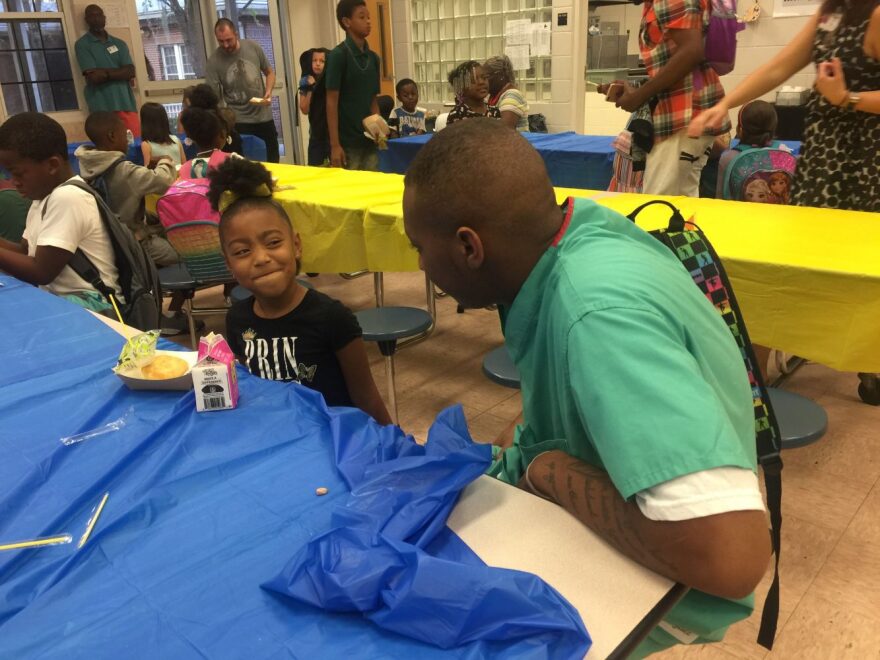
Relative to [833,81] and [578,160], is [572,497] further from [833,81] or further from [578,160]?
[578,160]

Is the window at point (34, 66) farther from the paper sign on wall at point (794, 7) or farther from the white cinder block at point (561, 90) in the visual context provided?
the paper sign on wall at point (794, 7)

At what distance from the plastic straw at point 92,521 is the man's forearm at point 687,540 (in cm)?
61

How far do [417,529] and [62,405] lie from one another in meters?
0.80

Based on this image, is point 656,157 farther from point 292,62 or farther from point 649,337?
point 292,62

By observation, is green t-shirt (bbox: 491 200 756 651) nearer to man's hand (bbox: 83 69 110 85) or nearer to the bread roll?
the bread roll

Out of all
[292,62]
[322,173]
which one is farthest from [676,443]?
[292,62]

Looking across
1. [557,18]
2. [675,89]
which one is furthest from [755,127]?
[557,18]

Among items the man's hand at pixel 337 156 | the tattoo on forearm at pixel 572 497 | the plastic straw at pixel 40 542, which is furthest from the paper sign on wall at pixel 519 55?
the plastic straw at pixel 40 542

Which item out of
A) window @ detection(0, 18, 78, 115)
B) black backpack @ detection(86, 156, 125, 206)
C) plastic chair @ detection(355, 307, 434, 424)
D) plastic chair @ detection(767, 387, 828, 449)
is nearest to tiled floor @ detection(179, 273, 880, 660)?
plastic chair @ detection(355, 307, 434, 424)

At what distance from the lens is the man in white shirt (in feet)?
6.70

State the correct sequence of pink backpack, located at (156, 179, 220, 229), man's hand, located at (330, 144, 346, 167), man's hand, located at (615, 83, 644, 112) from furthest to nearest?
man's hand, located at (330, 144, 346, 167)
pink backpack, located at (156, 179, 220, 229)
man's hand, located at (615, 83, 644, 112)

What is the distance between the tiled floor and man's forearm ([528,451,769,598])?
0.99m

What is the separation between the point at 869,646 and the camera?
154 centimetres

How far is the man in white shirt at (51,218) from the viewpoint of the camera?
2043 millimetres
